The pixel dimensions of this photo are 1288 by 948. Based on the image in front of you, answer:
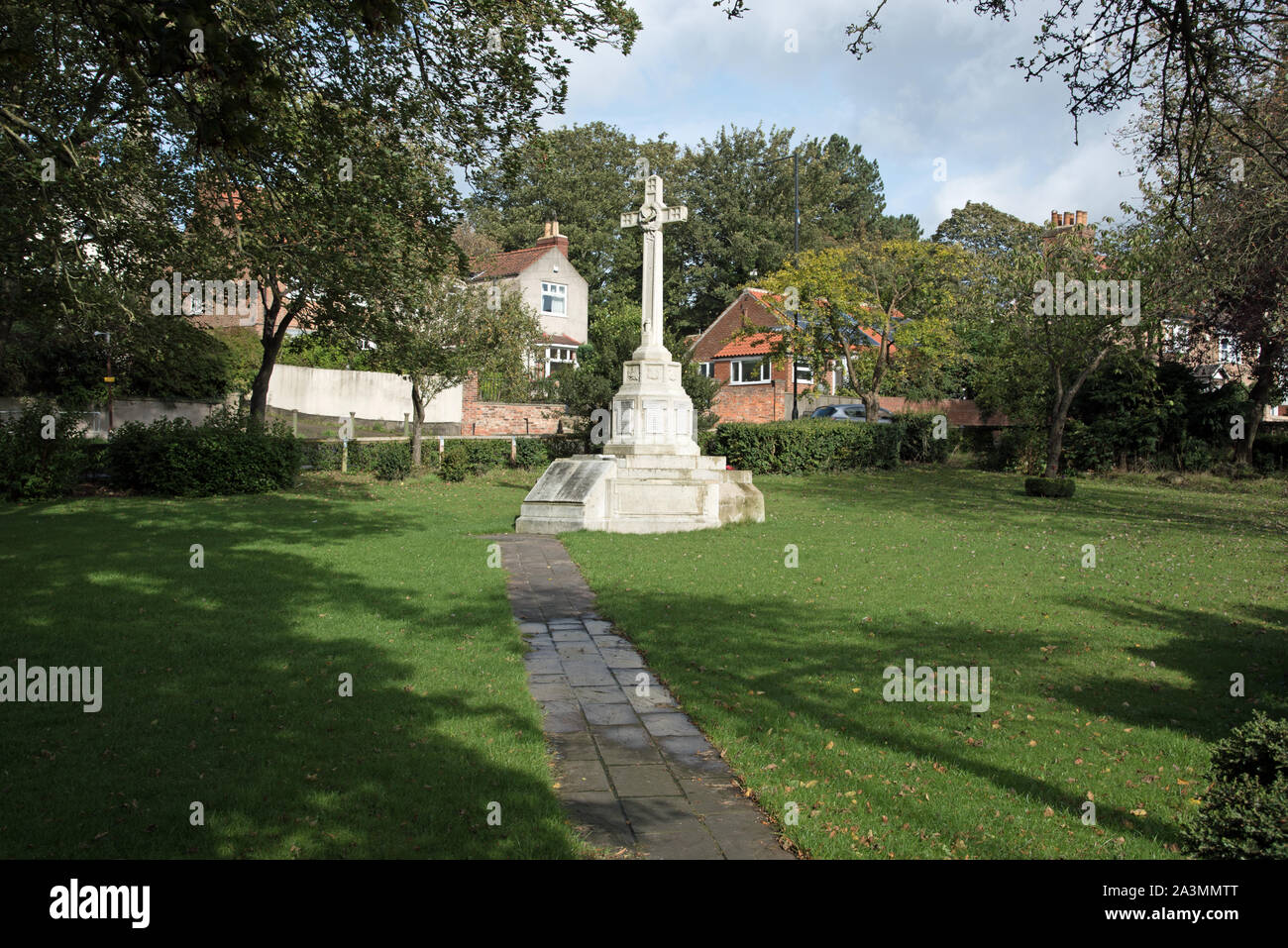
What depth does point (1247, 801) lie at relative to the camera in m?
3.11

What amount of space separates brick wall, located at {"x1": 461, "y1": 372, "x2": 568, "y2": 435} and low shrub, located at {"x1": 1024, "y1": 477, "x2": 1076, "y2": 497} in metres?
17.6

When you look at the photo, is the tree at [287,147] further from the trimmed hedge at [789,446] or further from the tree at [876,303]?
the tree at [876,303]

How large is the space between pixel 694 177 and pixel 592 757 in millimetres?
59347

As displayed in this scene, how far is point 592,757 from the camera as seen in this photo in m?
5.34

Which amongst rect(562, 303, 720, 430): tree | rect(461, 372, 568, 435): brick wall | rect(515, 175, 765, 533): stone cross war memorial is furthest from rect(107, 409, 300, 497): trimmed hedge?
rect(461, 372, 568, 435): brick wall

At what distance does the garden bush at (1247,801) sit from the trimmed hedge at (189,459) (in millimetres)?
19892

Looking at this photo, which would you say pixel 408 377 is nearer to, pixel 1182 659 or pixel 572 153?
pixel 1182 659

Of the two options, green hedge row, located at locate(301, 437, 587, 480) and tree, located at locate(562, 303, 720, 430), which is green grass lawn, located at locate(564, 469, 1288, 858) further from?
green hedge row, located at locate(301, 437, 587, 480)

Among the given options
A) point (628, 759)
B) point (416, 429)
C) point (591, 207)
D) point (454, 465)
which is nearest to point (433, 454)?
point (416, 429)

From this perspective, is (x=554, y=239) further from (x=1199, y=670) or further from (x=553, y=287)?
(x=1199, y=670)

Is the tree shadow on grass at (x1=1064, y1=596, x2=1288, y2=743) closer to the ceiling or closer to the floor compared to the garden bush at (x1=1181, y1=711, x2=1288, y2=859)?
closer to the floor

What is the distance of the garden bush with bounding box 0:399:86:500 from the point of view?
1658 centimetres

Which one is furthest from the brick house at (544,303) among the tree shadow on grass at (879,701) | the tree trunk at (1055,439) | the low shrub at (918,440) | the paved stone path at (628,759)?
the paved stone path at (628,759)
